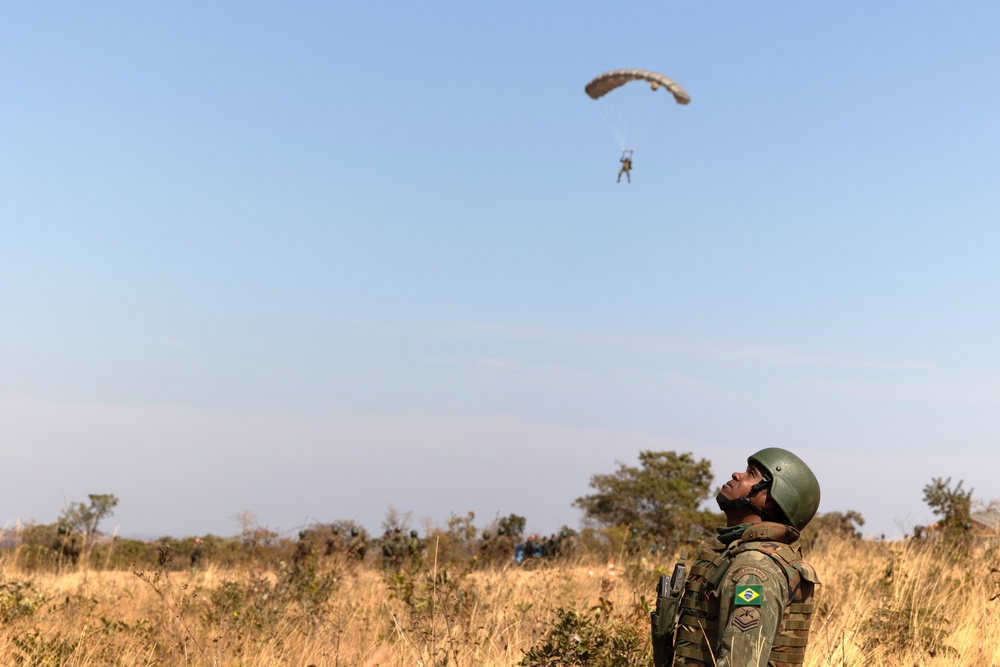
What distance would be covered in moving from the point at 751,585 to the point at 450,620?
569 cm

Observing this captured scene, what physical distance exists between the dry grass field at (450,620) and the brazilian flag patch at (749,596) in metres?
2.19

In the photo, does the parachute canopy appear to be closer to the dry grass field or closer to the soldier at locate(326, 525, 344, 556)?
the soldier at locate(326, 525, 344, 556)

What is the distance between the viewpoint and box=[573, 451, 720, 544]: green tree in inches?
1642

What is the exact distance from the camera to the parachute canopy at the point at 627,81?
3145 centimetres

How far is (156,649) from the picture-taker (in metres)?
8.55

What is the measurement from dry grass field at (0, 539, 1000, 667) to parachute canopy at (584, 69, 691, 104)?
71.4 ft

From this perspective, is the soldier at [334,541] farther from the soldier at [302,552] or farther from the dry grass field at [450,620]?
the dry grass field at [450,620]

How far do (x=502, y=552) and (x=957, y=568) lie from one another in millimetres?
12845

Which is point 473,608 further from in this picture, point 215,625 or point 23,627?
point 23,627

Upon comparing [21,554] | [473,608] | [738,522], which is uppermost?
[738,522]

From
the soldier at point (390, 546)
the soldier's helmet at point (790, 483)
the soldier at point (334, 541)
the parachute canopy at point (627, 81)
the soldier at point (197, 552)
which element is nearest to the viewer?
the soldier's helmet at point (790, 483)

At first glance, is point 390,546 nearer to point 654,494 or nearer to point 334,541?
point 334,541

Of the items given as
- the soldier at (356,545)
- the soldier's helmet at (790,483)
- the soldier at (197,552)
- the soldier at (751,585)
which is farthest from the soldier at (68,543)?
the soldier's helmet at (790,483)

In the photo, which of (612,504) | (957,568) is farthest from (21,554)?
(612,504)
